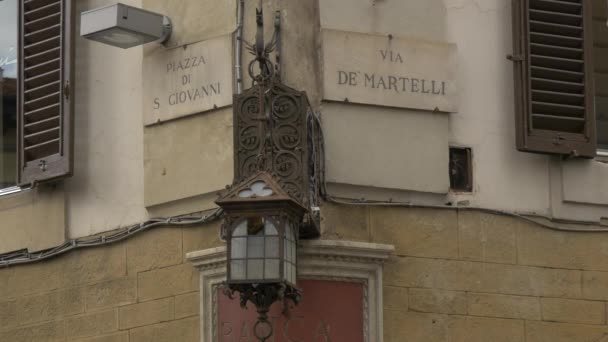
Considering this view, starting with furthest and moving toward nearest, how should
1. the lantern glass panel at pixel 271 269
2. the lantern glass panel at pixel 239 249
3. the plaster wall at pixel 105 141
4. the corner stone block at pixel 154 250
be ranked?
the plaster wall at pixel 105 141
the corner stone block at pixel 154 250
the lantern glass panel at pixel 239 249
the lantern glass panel at pixel 271 269

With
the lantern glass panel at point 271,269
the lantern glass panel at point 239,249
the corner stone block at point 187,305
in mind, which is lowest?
the corner stone block at point 187,305

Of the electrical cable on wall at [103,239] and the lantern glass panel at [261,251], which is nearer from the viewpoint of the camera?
the lantern glass panel at [261,251]

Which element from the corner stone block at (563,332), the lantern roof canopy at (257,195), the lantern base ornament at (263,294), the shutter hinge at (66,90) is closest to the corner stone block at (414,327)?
the corner stone block at (563,332)

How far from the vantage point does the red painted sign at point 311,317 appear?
15.4 metres

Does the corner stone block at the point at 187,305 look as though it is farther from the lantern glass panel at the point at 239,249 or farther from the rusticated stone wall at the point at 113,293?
the lantern glass panel at the point at 239,249

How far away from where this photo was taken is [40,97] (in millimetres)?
17297

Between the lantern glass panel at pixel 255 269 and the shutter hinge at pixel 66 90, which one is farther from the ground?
the shutter hinge at pixel 66 90

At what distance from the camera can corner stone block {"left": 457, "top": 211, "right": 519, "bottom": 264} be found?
16.2 m

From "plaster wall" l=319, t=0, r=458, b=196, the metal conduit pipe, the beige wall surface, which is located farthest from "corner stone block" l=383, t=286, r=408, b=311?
the beige wall surface

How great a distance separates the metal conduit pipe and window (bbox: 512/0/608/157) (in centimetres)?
215

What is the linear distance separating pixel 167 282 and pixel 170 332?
15.3 inches

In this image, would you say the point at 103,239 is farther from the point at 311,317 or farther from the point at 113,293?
the point at 311,317

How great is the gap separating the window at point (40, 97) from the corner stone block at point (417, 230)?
102 inches

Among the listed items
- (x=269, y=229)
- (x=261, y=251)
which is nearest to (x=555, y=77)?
(x=269, y=229)
